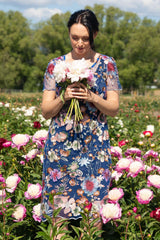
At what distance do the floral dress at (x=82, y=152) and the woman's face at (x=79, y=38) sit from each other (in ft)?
0.47

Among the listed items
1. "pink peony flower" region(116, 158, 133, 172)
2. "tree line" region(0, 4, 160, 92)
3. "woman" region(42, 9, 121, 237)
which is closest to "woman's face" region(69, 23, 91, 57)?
"woman" region(42, 9, 121, 237)

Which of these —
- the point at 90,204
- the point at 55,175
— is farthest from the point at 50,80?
the point at 90,204

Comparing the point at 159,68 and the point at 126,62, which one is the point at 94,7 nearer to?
the point at 126,62

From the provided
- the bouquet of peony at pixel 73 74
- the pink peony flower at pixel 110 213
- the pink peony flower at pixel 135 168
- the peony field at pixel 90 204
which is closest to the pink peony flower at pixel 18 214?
the peony field at pixel 90 204

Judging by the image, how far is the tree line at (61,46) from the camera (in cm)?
3728

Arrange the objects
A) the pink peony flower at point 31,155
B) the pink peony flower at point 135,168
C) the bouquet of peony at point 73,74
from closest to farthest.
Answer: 1. the bouquet of peony at point 73,74
2. the pink peony flower at point 135,168
3. the pink peony flower at point 31,155

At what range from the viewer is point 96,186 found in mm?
2131

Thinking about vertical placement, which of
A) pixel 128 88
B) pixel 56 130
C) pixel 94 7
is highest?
pixel 94 7

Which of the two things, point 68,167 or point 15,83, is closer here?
point 68,167

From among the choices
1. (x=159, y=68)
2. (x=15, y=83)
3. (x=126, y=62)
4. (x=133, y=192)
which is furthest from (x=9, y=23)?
(x=133, y=192)

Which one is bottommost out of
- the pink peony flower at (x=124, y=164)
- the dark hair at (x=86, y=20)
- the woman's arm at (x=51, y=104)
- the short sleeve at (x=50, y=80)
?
the pink peony flower at (x=124, y=164)

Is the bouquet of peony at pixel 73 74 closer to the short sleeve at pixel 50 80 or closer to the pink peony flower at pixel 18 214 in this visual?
the short sleeve at pixel 50 80

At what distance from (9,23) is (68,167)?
43.4 m

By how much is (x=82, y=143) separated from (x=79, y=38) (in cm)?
71
